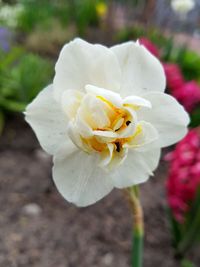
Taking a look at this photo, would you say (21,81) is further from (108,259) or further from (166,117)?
(166,117)

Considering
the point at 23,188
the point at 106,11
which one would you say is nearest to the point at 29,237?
the point at 23,188

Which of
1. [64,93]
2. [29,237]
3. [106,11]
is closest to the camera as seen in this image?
[64,93]

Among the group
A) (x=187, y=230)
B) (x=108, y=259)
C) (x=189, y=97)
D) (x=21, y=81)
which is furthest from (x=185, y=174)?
(x=21, y=81)

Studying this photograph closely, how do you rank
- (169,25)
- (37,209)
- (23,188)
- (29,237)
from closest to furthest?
(29,237), (37,209), (23,188), (169,25)

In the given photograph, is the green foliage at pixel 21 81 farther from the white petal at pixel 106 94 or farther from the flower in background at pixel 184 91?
the white petal at pixel 106 94

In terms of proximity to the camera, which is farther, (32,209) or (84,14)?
(84,14)

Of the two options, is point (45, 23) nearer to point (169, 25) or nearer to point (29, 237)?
point (169, 25)
